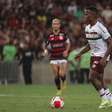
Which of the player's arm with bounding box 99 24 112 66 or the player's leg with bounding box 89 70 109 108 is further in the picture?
the player's leg with bounding box 89 70 109 108

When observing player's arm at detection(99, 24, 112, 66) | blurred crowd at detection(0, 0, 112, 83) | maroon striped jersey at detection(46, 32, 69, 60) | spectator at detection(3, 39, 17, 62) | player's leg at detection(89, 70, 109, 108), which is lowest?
spectator at detection(3, 39, 17, 62)

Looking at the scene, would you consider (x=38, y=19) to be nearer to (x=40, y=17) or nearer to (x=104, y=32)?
(x=40, y=17)

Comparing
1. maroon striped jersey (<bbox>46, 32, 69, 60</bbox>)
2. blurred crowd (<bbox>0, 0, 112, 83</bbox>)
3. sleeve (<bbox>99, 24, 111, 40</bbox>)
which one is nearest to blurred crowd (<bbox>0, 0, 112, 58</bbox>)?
blurred crowd (<bbox>0, 0, 112, 83</bbox>)

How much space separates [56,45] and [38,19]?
14162 mm

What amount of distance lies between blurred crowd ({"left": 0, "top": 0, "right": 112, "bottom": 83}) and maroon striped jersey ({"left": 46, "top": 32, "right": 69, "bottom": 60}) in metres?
10.4

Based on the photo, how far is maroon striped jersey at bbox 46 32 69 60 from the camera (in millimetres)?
21078

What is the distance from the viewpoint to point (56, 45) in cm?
2141

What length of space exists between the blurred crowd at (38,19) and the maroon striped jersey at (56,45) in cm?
1039

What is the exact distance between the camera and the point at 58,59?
833 inches

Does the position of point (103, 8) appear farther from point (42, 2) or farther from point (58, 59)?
point (58, 59)

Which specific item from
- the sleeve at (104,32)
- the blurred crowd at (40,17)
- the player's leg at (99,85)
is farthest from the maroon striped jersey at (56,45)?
the blurred crowd at (40,17)

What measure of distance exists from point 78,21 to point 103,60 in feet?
66.1

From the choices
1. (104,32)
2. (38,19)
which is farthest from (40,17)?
(104,32)

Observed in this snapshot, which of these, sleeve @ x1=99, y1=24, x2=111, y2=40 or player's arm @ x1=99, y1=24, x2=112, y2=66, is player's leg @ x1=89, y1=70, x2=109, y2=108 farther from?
sleeve @ x1=99, y1=24, x2=111, y2=40
